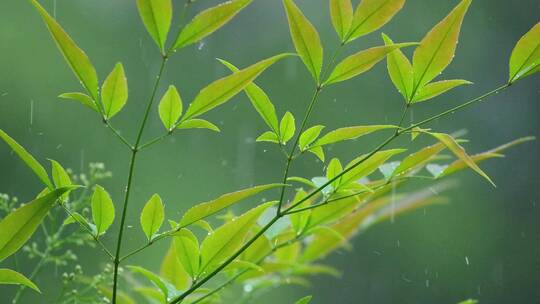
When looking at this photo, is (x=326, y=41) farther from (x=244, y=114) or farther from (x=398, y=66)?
(x=398, y=66)

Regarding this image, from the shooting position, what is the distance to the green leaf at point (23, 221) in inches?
14.2

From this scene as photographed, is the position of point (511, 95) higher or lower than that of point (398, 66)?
lower

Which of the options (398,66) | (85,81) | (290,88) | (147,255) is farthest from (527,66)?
(290,88)

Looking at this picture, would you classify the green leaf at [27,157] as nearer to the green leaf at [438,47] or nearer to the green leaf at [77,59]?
the green leaf at [77,59]

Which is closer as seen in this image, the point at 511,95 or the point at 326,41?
the point at 326,41

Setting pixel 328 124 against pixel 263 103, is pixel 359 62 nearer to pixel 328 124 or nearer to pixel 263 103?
pixel 263 103

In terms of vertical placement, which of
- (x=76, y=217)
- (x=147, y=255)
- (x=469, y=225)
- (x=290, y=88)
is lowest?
(x=469, y=225)

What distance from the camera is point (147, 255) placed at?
7.44 ft

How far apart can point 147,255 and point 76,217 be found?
75.2 inches

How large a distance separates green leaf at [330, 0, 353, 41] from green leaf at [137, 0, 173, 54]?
4.0 inches

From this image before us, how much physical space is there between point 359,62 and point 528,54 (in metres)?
0.09

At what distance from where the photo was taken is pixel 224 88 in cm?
38

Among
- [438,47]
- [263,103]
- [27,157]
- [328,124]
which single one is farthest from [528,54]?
[328,124]

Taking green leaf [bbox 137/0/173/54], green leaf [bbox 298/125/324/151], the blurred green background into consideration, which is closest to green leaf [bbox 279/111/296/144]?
green leaf [bbox 298/125/324/151]
